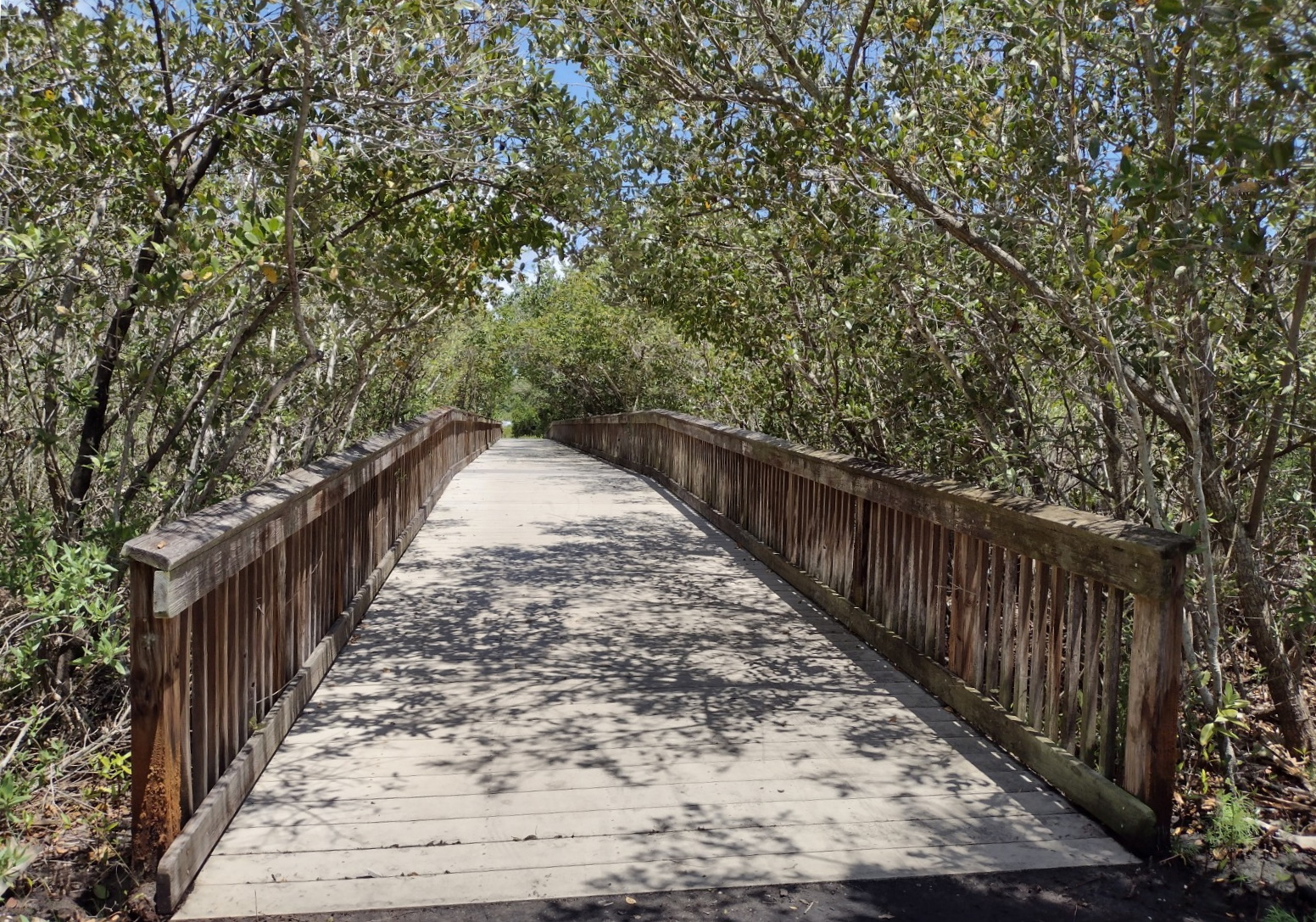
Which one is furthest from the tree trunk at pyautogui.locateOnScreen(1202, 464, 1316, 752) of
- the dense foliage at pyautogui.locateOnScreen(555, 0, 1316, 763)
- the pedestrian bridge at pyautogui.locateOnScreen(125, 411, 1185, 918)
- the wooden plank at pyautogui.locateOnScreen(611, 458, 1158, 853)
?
the wooden plank at pyautogui.locateOnScreen(611, 458, 1158, 853)

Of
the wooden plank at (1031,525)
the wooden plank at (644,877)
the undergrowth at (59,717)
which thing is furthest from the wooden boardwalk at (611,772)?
the wooden plank at (1031,525)

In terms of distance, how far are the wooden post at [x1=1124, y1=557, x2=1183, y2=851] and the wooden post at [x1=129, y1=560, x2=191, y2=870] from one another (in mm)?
2913

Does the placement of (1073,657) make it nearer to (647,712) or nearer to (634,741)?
(634,741)

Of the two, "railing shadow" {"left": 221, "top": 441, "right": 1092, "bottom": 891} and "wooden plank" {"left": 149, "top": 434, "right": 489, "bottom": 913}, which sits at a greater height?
"wooden plank" {"left": 149, "top": 434, "right": 489, "bottom": 913}

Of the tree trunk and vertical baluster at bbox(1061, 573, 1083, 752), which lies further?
the tree trunk

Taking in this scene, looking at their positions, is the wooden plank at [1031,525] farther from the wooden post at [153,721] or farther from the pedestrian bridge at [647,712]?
the wooden post at [153,721]

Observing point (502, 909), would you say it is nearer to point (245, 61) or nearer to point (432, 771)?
point (432, 771)

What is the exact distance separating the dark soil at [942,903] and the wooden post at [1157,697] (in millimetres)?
250

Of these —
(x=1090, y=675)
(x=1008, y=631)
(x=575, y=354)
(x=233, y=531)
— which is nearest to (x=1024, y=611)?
(x=1008, y=631)

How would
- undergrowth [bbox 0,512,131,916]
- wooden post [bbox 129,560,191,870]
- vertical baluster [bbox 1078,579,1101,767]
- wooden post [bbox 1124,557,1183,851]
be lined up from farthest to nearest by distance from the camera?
1. vertical baluster [bbox 1078,579,1101,767]
2. undergrowth [bbox 0,512,131,916]
3. wooden post [bbox 1124,557,1183,851]
4. wooden post [bbox 129,560,191,870]

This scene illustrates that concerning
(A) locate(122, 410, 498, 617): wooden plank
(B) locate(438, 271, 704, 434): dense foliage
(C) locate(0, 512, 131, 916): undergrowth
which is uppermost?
(B) locate(438, 271, 704, 434): dense foliage

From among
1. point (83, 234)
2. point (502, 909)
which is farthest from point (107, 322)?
point (502, 909)

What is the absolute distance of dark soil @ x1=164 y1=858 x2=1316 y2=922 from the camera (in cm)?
296

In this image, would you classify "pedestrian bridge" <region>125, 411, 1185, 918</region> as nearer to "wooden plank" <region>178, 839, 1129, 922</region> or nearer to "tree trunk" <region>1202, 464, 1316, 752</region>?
"wooden plank" <region>178, 839, 1129, 922</region>
